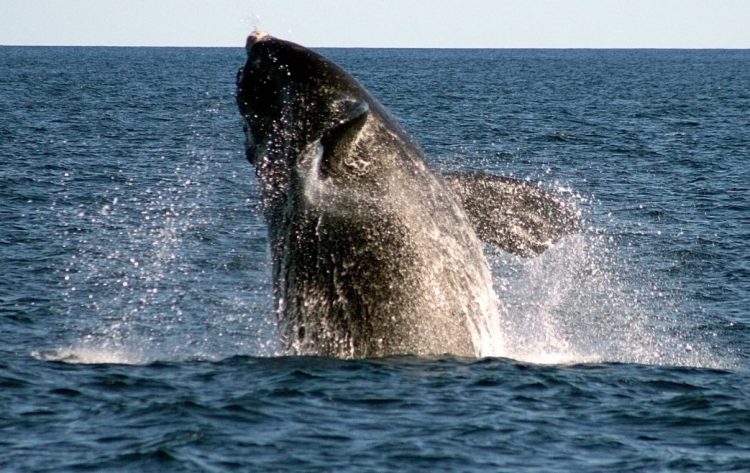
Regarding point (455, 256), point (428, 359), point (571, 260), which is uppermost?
point (455, 256)

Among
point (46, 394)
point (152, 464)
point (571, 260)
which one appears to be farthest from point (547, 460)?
point (571, 260)

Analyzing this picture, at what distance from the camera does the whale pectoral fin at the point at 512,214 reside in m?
15.9

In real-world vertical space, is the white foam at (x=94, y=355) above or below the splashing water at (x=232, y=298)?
above

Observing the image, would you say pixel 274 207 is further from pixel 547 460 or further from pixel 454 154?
pixel 454 154

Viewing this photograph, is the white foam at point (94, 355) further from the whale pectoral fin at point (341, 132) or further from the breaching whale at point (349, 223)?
the whale pectoral fin at point (341, 132)

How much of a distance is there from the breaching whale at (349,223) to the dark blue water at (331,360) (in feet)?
1.65

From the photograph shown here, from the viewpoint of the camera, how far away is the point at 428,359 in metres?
15.4

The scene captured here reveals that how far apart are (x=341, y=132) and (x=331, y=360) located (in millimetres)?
2589

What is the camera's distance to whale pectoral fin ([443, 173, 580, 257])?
52.1 ft

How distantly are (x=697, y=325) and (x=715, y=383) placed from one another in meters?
8.93

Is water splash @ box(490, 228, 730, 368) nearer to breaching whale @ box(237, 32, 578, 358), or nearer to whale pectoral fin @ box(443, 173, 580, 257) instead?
whale pectoral fin @ box(443, 173, 580, 257)

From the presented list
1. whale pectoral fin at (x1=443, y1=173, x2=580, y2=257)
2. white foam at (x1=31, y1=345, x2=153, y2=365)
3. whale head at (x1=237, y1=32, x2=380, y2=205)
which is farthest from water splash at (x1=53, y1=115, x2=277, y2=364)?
whale pectoral fin at (x1=443, y1=173, x2=580, y2=257)

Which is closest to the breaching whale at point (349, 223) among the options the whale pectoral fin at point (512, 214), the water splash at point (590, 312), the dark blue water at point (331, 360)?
the whale pectoral fin at point (512, 214)

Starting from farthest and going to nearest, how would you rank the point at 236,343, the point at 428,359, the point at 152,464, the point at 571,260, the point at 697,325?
the point at 571,260 → the point at 697,325 → the point at 236,343 → the point at 428,359 → the point at 152,464
